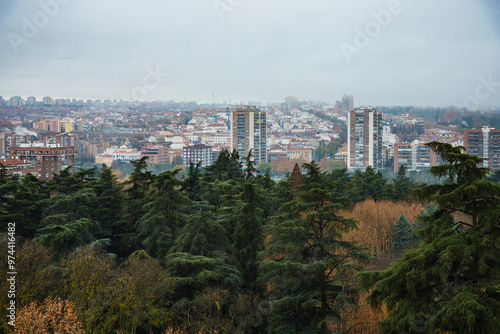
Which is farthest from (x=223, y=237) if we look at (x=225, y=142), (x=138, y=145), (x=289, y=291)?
(x=225, y=142)

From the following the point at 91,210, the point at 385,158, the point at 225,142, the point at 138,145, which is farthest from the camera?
the point at 225,142

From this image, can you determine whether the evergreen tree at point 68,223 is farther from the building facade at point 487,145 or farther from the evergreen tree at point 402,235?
the building facade at point 487,145

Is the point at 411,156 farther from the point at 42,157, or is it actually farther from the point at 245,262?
the point at 245,262

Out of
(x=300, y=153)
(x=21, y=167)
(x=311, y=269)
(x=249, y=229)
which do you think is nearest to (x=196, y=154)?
(x=300, y=153)

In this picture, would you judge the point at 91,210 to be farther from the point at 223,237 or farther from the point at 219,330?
the point at 219,330

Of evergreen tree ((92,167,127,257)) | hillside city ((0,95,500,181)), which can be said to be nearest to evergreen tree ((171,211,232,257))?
evergreen tree ((92,167,127,257))

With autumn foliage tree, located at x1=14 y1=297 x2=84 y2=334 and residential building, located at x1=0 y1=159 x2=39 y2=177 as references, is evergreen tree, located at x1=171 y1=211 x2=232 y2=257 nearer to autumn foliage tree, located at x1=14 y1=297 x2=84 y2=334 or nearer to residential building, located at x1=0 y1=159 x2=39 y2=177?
autumn foliage tree, located at x1=14 y1=297 x2=84 y2=334
